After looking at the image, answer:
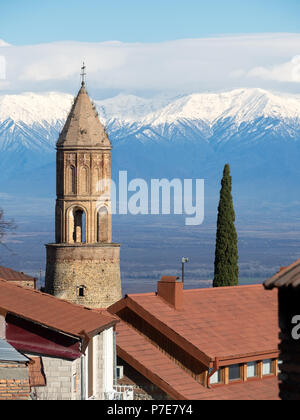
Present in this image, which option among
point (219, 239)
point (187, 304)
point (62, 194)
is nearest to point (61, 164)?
point (62, 194)

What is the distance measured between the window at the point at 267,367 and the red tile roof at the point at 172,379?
1.04 feet

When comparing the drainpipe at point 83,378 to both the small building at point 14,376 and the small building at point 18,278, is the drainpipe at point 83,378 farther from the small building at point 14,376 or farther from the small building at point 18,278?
the small building at point 18,278

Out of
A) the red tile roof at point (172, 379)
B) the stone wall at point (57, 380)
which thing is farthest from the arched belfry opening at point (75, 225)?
the stone wall at point (57, 380)

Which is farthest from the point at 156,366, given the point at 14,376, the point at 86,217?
the point at 86,217

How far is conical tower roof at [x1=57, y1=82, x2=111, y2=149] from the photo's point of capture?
8394cm

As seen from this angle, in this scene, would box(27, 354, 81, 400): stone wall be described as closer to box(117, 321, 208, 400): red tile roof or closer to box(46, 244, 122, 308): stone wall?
box(117, 321, 208, 400): red tile roof

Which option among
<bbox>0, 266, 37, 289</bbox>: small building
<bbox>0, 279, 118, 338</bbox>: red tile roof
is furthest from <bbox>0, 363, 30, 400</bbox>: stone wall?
<bbox>0, 266, 37, 289</bbox>: small building

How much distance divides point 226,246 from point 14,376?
4614cm

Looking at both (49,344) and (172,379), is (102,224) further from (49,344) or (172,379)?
(49,344)

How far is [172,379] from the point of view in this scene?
125ft

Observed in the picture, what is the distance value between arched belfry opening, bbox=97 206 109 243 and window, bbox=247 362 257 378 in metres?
45.8

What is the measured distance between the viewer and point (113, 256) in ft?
274

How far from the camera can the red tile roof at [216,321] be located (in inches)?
1532
